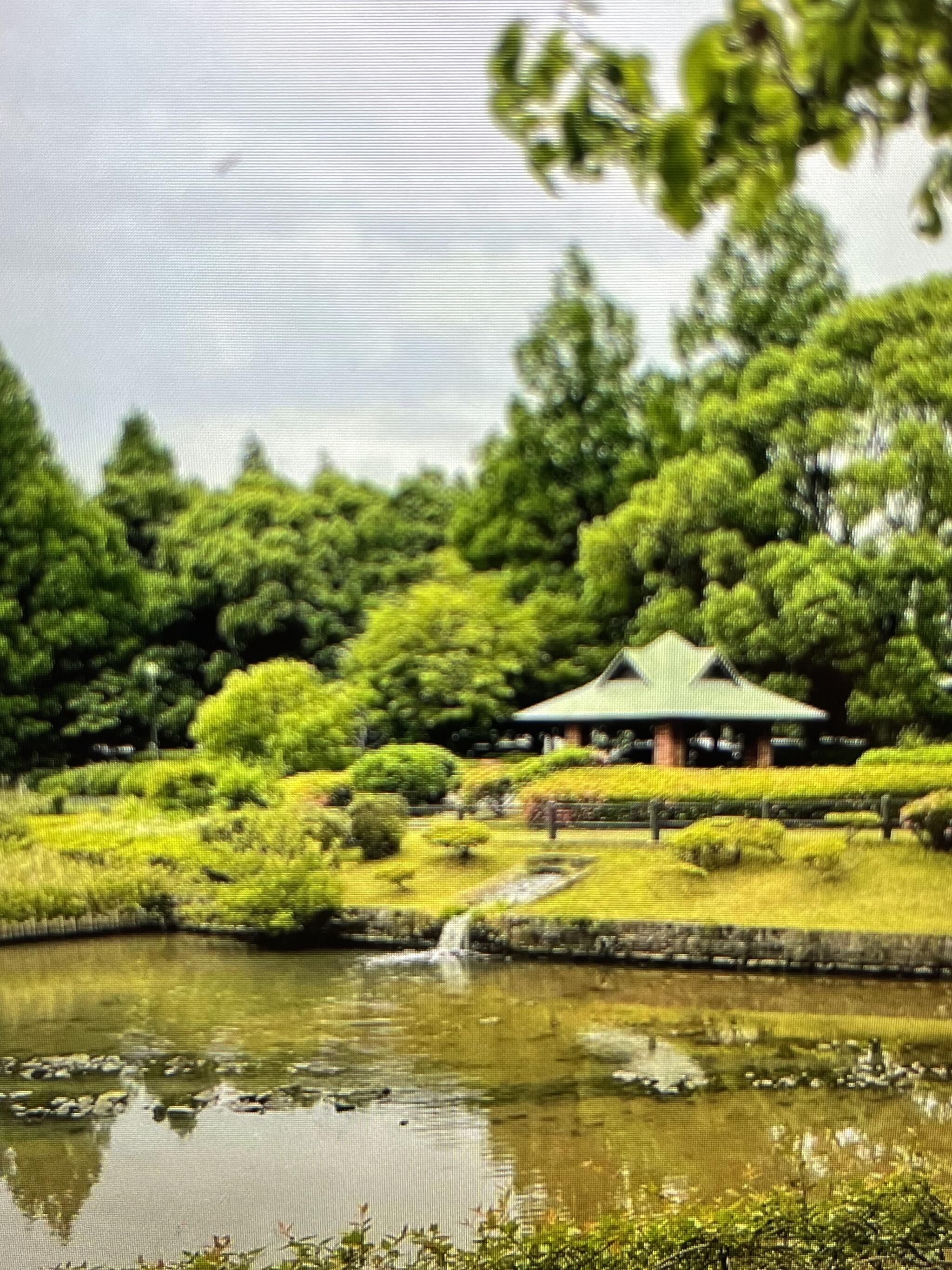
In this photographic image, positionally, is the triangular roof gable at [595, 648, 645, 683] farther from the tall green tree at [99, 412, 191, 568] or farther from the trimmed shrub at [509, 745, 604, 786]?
the tall green tree at [99, 412, 191, 568]

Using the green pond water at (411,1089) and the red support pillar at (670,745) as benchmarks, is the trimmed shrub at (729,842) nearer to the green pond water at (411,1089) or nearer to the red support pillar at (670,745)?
the red support pillar at (670,745)

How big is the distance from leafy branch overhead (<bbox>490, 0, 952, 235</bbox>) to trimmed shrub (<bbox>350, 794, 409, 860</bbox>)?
6117 mm

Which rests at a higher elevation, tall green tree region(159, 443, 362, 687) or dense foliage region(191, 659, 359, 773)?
tall green tree region(159, 443, 362, 687)

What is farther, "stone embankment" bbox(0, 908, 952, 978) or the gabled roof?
the gabled roof

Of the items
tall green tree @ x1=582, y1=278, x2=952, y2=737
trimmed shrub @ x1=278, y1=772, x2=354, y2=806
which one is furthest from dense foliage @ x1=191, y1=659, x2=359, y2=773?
Result: tall green tree @ x1=582, y1=278, x2=952, y2=737

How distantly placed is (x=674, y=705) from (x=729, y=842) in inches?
30.2

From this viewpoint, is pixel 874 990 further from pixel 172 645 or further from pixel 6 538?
pixel 6 538

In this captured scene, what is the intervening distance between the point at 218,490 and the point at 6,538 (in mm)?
1345

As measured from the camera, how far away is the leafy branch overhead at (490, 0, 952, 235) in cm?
134

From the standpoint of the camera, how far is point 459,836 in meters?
7.47

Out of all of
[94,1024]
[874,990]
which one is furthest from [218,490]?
[874,990]

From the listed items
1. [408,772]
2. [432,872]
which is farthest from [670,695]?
[432,872]

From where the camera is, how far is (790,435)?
7191 millimetres

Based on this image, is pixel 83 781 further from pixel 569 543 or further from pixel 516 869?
pixel 569 543
